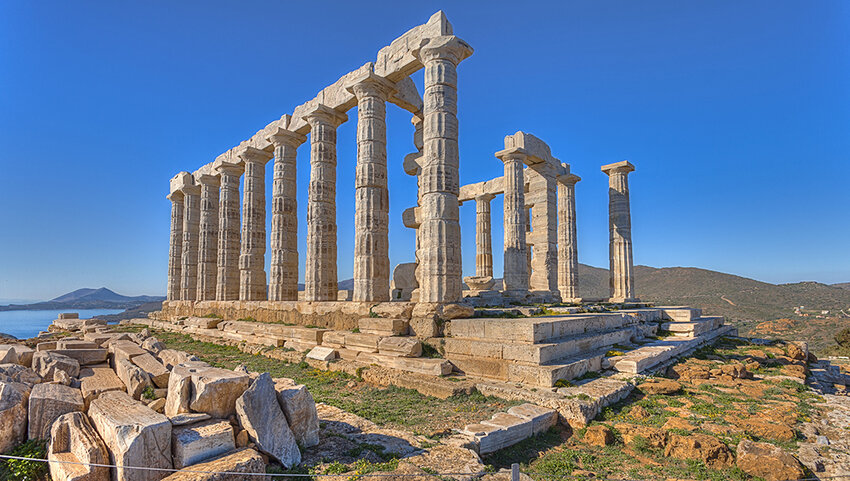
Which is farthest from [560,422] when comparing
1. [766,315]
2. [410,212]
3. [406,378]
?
[766,315]

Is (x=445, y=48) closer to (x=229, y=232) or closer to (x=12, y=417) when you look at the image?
(x=12, y=417)

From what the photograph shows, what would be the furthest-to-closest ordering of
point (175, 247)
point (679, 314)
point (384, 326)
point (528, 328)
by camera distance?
point (175, 247)
point (679, 314)
point (384, 326)
point (528, 328)

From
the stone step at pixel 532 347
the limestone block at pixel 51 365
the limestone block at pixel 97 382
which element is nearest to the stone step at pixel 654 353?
the stone step at pixel 532 347

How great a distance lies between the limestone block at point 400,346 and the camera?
10.8m

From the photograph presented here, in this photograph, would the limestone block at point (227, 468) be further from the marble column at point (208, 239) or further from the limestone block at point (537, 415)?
the marble column at point (208, 239)

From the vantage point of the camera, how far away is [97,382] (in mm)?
6527

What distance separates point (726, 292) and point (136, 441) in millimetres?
63649

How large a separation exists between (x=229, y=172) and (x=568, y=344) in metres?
20.5

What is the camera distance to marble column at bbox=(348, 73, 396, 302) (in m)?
14.7

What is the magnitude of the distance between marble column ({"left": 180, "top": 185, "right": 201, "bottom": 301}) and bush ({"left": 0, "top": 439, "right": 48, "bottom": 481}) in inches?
892

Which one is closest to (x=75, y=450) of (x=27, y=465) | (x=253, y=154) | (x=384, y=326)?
(x=27, y=465)

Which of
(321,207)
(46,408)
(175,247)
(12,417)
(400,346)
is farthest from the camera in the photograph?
(175,247)

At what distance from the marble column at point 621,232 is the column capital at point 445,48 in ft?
45.6

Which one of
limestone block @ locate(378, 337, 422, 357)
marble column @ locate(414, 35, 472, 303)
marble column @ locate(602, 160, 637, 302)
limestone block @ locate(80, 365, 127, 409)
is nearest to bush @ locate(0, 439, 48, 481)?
limestone block @ locate(80, 365, 127, 409)
